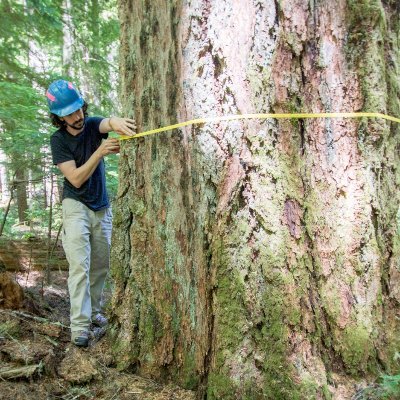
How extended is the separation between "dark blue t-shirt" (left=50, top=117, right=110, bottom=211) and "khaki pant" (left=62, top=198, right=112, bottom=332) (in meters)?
0.08

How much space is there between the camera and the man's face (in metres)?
3.60

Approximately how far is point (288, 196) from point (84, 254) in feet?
6.42

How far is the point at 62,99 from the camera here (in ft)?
11.5

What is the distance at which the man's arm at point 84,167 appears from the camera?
10.5 ft

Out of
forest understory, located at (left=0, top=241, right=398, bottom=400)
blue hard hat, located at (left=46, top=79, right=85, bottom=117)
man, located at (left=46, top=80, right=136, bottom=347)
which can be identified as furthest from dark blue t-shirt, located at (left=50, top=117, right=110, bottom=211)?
forest understory, located at (left=0, top=241, right=398, bottom=400)

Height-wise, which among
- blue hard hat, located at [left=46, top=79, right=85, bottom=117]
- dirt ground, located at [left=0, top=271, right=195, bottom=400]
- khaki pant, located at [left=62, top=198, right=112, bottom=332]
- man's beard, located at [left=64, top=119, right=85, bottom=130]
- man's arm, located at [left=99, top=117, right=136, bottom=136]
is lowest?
dirt ground, located at [left=0, top=271, right=195, bottom=400]

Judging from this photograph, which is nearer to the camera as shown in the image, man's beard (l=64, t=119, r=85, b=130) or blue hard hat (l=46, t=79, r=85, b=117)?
blue hard hat (l=46, t=79, r=85, b=117)

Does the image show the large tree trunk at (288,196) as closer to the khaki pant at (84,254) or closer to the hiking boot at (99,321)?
the khaki pant at (84,254)

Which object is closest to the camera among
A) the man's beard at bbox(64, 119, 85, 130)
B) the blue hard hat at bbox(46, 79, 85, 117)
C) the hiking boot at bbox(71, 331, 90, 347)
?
the hiking boot at bbox(71, 331, 90, 347)

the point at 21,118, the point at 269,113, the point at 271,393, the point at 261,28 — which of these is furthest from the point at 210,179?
the point at 21,118

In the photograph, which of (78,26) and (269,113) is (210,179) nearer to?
(269,113)

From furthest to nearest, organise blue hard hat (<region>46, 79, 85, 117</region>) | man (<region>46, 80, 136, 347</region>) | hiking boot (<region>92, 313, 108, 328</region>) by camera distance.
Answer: hiking boot (<region>92, 313, 108, 328</region>) < blue hard hat (<region>46, 79, 85, 117</region>) < man (<region>46, 80, 136, 347</region>)

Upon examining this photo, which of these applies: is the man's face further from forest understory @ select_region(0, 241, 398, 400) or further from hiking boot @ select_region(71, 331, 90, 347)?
hiking boot @ select_region(71, 331, 90, 347)

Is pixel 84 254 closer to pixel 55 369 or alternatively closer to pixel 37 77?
pixel 55 369
